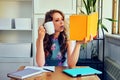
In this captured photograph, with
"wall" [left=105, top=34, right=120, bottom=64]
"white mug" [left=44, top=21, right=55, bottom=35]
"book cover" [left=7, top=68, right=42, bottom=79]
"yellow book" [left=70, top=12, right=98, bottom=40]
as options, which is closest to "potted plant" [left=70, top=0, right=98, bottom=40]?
"yellow book" [left=70, top=12, right=98, bottom=40]

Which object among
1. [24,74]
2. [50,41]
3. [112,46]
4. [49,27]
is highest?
[49,27]

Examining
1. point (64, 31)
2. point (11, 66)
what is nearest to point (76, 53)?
point (64, 31)

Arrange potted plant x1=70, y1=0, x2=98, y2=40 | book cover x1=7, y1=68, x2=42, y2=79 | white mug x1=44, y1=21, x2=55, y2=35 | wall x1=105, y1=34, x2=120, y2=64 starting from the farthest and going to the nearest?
wall x1=105, y1=34, x2=120, y2=64
white mug x1=44, y1=21, x2=55, y2=35
potted plant x1=70, y1=0, x2=98, y2=40
book cover x1=7, y1=68, x2=42, y2=79

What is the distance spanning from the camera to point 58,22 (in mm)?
1938

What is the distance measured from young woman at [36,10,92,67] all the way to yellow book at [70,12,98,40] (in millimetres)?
260

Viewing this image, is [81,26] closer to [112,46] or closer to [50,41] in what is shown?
[50,41]

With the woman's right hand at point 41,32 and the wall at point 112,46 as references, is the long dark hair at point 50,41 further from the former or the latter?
the wall at point 112,46

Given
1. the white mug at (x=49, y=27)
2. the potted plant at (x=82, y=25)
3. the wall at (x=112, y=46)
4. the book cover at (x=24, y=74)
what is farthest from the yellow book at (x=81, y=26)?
the wall at (x=112, y=46)

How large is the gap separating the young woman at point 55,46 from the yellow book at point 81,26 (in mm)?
260

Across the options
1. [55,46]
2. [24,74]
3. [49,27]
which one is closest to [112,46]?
[55,46]

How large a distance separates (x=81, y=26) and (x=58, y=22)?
348 millimetres

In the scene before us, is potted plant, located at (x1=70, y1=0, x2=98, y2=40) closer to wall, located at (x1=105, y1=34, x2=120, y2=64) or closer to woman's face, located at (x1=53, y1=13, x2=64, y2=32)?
woman's face, located at (x1=53, y1=13, x2=64, y2=32)

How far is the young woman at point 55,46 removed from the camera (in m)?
1.91

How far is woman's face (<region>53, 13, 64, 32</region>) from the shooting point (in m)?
1.93
